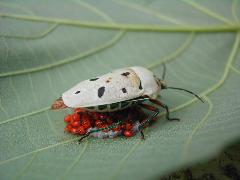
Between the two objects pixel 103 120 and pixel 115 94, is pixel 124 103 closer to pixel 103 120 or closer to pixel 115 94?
pixel 115 94

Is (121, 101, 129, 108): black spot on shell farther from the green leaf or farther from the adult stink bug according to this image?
the green leaf

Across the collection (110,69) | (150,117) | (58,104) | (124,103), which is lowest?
(150,117)

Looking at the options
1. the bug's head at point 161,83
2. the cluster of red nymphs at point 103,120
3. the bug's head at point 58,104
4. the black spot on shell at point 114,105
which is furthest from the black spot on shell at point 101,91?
the bug's head at point 161,83

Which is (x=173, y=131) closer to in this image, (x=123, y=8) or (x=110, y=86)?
(x=110, y=86)

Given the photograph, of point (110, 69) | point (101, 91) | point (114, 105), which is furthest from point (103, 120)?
point (110, 69)

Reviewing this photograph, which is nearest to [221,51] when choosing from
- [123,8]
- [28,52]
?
[123,8]

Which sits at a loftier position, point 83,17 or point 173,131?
point 83,17

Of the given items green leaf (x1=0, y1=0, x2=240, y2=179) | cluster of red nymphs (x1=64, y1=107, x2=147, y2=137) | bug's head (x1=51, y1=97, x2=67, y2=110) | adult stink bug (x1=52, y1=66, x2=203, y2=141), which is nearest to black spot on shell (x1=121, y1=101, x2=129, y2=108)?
adult stink bug (x1=52, y1=66, x2=203, y2=141)
